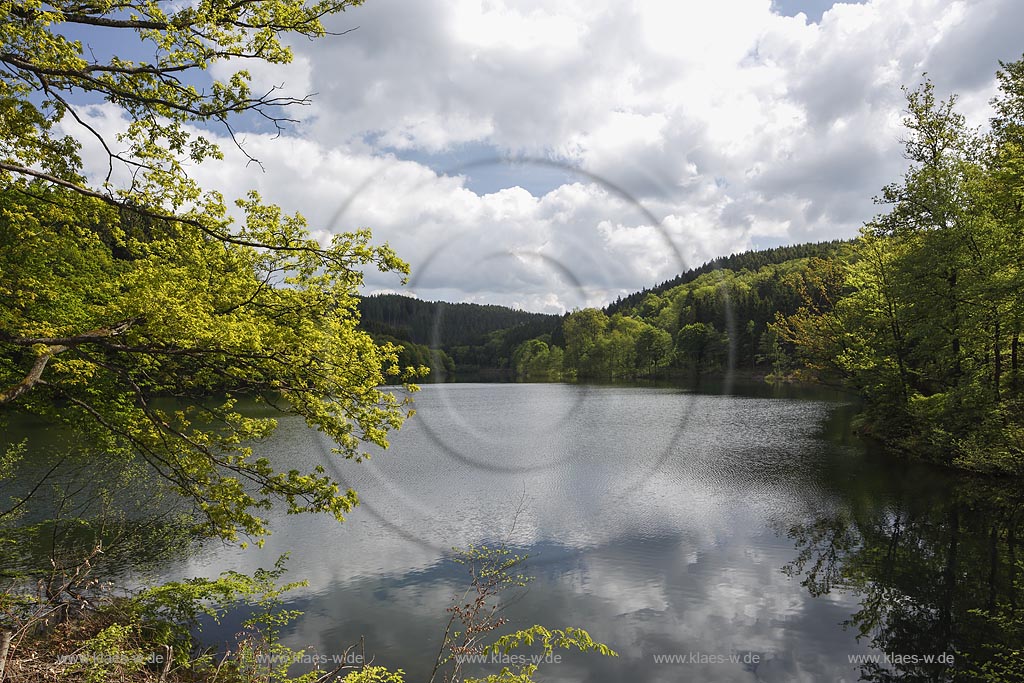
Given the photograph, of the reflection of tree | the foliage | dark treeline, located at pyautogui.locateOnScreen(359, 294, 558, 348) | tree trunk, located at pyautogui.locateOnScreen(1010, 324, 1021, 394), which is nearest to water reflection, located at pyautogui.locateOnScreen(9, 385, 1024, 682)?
the reflection of tree

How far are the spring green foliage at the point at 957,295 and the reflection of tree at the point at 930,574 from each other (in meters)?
3.04

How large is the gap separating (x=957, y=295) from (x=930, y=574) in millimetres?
14145

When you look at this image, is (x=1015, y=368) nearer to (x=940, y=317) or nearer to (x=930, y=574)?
(x=940, y=317)

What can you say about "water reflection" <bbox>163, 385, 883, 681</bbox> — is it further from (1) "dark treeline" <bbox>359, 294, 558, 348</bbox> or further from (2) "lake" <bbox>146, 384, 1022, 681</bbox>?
(1) "dark treeline" <bbox>359, 294, 558, 348</bbox>

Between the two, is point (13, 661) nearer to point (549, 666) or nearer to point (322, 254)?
point (322, 254)

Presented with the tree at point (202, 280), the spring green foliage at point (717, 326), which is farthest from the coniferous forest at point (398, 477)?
the spring green foliage at point (717, 326)

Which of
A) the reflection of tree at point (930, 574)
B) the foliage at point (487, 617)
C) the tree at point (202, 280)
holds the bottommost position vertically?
the foliage at point (487, 617)

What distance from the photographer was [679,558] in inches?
652

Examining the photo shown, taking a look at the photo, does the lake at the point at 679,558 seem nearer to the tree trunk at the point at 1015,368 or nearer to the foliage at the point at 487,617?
the foliage at the point at 487,617

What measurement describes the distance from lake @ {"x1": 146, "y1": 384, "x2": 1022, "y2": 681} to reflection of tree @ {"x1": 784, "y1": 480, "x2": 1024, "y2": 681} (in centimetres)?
7

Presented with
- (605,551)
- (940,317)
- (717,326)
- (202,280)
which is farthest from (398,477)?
(717,326)

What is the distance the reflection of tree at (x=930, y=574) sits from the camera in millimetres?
10938

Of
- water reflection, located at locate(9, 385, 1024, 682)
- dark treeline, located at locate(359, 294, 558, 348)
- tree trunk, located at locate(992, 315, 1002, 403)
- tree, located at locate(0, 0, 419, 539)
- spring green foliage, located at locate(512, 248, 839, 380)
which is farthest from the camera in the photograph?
spring green foliage, located at locate(512, 248, 839, 380)

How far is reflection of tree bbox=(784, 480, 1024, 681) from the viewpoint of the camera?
10.9 m
